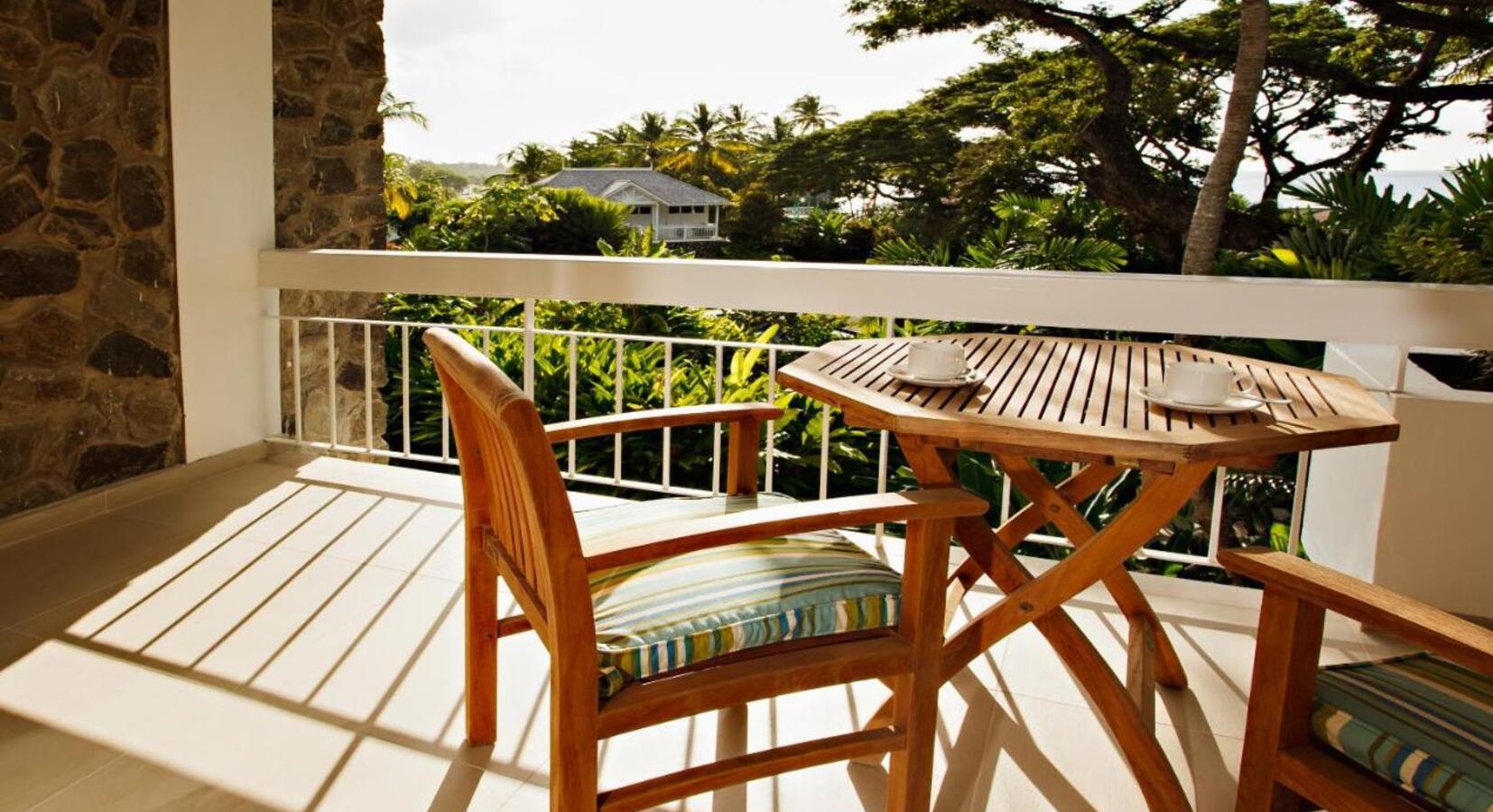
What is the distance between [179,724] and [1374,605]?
6.24ft

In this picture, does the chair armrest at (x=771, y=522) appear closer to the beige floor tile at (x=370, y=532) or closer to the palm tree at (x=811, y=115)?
the beige floor tile at (x=370, y=532)

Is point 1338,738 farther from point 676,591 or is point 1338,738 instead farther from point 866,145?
point 866,145

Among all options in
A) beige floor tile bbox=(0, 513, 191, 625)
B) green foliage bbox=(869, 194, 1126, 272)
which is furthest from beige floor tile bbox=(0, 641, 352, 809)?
green foliage bbox=(869, 194, 1126, 272)

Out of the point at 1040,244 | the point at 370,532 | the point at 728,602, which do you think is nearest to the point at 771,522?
the point at 728,602

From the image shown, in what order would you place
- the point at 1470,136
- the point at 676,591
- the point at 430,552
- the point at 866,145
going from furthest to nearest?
the point at 866,145 → the point at 1470,136 → the point at 430,552 → the point at 676,591

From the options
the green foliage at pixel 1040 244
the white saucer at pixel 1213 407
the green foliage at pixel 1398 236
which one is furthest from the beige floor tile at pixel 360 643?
the green foliage at pixel 1040 244

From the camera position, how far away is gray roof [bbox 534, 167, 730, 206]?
55.4ft

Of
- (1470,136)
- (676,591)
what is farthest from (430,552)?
(1470,136)

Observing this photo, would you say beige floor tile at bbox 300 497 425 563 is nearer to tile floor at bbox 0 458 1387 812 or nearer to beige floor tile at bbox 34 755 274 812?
tile floor at bbox 0 458 1387 812

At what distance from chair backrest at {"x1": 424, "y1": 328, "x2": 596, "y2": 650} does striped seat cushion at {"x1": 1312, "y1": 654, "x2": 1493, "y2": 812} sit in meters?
0.84

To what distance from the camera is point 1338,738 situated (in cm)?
109

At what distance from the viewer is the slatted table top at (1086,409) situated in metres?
1.30

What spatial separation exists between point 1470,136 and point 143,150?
1186 cm

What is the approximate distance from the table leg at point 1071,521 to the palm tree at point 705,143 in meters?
15.3
